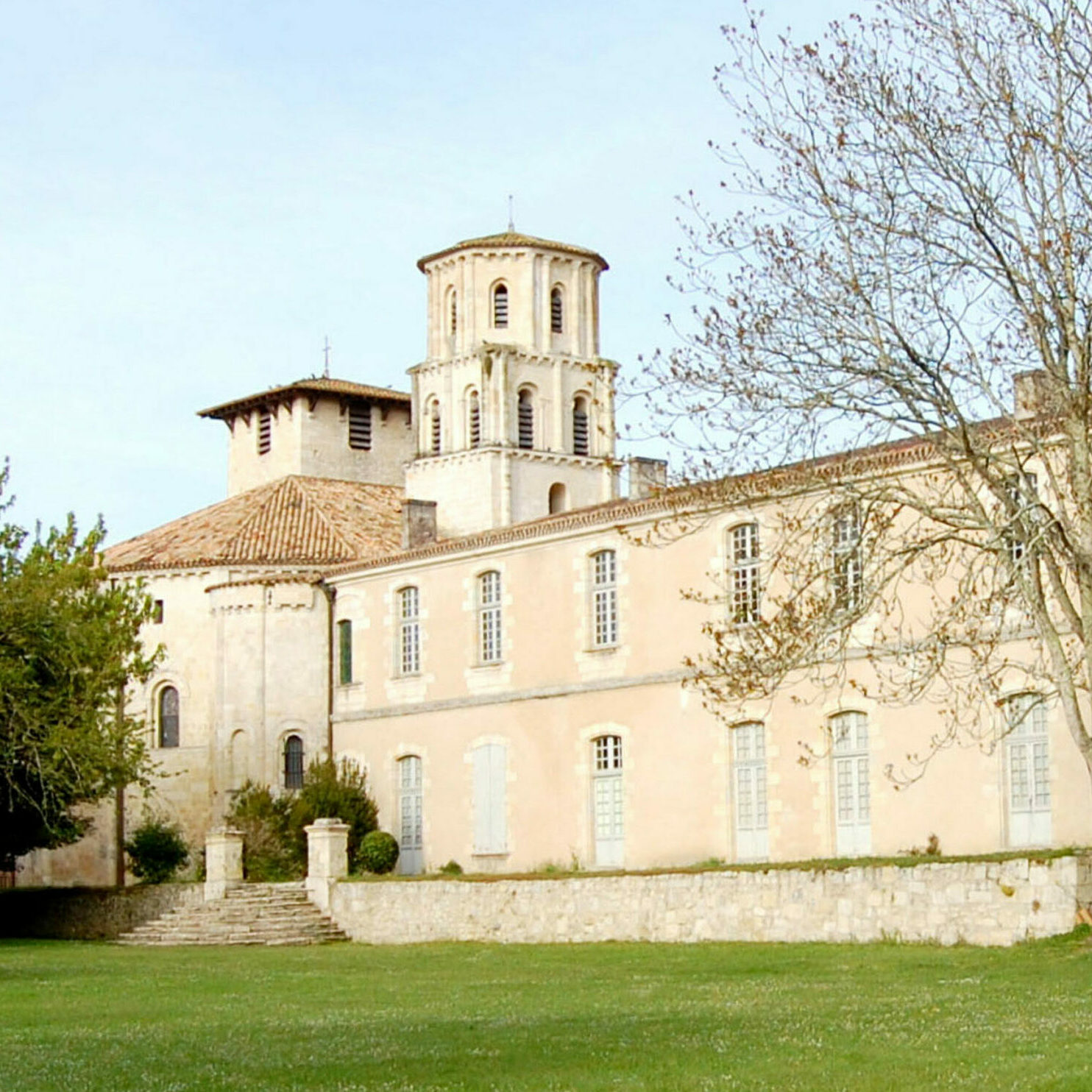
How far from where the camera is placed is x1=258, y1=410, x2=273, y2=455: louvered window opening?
166 ft

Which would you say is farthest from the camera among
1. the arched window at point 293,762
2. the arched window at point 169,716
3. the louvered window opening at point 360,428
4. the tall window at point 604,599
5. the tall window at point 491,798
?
the louvered window opening at point 360,428

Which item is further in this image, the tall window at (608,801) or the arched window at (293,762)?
the arched window at (293,762)

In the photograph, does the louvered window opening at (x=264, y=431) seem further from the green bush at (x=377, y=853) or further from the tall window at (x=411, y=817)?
the green bush at (x=377, y=853)

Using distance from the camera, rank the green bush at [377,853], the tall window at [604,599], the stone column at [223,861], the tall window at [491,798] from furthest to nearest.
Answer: the green bush at [377,853] → the tall window at [491,798] → the stone column at [223,861] → the tall window at [604,599]

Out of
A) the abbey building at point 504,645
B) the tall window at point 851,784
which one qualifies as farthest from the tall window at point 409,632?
the tall window at point 851,784

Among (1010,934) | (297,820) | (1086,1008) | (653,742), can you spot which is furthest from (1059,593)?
(297,820)

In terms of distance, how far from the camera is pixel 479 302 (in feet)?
147

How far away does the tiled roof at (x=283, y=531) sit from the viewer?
4205 cm

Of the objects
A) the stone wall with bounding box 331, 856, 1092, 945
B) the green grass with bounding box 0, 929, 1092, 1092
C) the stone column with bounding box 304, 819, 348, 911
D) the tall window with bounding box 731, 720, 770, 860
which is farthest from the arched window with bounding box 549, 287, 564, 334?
the green grass with bounding box 0, 929, 1092, 1092

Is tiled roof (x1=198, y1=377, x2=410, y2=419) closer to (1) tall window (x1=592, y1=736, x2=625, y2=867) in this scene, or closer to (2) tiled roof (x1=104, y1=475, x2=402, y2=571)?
(2) tiled roof (x1=104, y1=475, x2=402, y2=571)

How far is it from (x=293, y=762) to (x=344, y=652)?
2.55 metres

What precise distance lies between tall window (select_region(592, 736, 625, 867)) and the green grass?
7810 millimetres

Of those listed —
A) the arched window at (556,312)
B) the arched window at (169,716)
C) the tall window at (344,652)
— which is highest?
the arched window at (556,312)

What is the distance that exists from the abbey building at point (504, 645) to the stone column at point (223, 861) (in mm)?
3675
